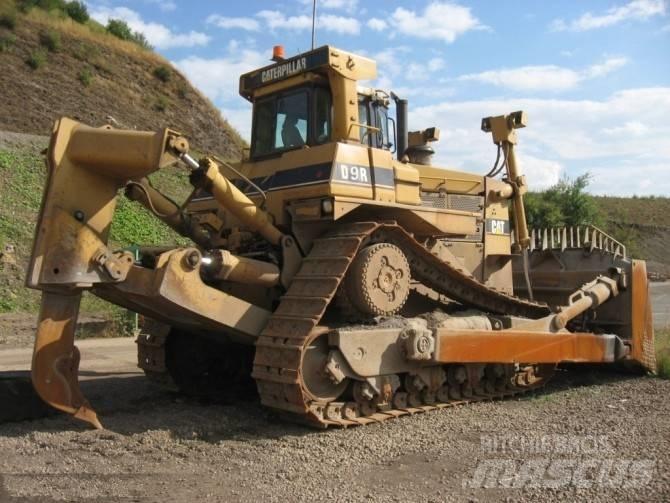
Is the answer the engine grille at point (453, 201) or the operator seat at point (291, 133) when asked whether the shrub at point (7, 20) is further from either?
the engine grille at point (453, 201)

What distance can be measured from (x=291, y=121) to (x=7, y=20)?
25.9m

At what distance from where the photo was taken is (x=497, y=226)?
9.33 m

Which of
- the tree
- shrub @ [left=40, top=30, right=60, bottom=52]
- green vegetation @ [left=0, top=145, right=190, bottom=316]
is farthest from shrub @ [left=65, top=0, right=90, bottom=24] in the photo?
the tree

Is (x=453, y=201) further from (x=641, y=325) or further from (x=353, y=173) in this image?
(x=641, y=325)

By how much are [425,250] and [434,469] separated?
8.33 ft

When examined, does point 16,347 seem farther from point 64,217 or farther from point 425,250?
point 425,250

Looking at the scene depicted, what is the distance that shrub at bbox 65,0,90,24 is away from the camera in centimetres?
3367

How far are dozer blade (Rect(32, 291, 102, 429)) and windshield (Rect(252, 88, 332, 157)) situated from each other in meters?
2.93

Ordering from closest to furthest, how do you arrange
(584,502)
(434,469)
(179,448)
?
(584,502)
(434,469)
(179,448)

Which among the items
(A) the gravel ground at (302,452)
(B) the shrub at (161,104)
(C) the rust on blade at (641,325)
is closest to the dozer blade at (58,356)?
(A) the gravel ground at (302,452)

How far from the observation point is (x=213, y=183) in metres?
6.46

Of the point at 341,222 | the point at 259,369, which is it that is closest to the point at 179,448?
the point at 259,369

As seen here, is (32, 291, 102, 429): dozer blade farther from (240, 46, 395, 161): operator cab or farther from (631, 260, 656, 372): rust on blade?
(631, 260, 656, 372): rust on blade

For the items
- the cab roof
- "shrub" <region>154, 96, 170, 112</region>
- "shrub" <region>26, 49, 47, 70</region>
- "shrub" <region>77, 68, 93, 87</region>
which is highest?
"shrub" <region>26, 49, 47, 70</region>
